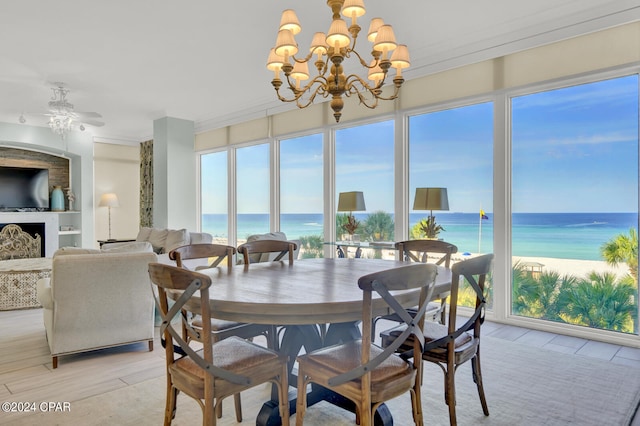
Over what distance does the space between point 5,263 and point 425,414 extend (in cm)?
542

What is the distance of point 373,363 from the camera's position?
159cm

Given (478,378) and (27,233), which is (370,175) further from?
(27,233)

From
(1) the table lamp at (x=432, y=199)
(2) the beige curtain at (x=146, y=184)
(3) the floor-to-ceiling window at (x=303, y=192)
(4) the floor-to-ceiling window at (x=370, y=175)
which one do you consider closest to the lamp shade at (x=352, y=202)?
(4) the floor-to-ceiling window at (x=370, y=175)

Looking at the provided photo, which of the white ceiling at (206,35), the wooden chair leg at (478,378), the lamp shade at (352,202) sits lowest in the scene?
the wooden chair leg at (478,378)

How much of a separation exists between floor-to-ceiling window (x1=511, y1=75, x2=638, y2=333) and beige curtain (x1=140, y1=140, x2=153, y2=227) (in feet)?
23.3

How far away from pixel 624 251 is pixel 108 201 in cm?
860

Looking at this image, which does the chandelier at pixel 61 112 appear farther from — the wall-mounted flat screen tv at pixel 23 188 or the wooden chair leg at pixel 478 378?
the wooden chair leg at pixel 478 378

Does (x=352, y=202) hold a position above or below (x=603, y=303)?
above

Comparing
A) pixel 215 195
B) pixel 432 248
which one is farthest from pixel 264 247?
pixel 215 195

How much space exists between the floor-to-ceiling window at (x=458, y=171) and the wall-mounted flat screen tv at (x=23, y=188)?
290 inches

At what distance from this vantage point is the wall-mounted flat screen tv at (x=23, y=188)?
7617 mm

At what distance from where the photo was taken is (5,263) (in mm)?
5141

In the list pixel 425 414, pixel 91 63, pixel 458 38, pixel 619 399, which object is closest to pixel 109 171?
pixel 91 63

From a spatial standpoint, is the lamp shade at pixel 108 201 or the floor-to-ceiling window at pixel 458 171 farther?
the lamp shade at pixel 108 201
